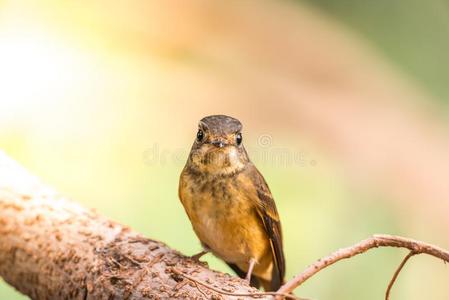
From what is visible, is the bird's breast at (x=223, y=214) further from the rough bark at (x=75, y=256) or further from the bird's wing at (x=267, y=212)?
the rough bark at (x=75, y=256)

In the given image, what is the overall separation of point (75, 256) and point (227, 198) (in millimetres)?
714

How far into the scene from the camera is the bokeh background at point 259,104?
477cm

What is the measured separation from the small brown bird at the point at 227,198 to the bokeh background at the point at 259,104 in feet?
5.10

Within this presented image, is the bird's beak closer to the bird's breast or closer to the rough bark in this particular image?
the bird's breast

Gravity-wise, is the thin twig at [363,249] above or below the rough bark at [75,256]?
above

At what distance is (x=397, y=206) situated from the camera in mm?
4902

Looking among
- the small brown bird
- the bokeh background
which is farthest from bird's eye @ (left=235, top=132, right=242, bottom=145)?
the bokeh background

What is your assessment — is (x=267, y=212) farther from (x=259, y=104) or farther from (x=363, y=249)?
(x=259, y=104)

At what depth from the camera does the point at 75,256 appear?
9.06 ft

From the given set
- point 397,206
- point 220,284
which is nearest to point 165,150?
point 397,206

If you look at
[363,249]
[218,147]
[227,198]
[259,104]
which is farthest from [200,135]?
[259,104]

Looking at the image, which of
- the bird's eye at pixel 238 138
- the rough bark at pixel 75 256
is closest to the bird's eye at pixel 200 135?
the bird's eye at pixel 238 138

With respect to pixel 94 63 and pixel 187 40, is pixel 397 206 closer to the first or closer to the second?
pixel 187 40

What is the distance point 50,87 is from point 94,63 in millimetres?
418
